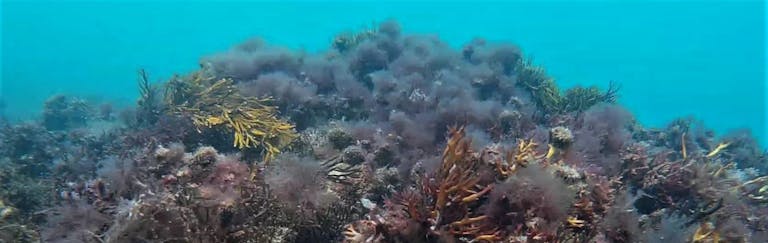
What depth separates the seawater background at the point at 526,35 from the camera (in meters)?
92.4

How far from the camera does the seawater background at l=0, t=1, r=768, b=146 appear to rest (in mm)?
92375

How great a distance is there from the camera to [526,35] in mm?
123938

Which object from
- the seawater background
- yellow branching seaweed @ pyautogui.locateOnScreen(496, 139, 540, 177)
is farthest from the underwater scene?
the seawater background

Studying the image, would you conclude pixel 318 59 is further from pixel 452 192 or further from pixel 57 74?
pixel 57 74

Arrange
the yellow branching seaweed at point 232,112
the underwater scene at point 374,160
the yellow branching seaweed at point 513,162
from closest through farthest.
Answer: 1. the underwater scene at point 374,160
2. the yellow branching seaweed at point 513,162
3. the yellow branching seaweed at point 232,112

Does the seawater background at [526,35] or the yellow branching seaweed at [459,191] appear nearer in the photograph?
the yellow branching seaweed at [459,191]

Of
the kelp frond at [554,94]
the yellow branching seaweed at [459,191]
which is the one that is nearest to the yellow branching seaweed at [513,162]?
the yellow branching seaweed at [459,191]

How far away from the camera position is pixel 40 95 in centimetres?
3594

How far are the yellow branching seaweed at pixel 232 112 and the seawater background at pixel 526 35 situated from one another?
231 feet

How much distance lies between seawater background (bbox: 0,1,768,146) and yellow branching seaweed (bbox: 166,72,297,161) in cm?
7039

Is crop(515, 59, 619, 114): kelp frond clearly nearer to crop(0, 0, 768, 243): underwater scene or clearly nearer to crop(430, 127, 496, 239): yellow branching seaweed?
crop(0, 0, 768, 243): underwater scene

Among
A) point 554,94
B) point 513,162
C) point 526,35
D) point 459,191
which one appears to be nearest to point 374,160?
point 513,162

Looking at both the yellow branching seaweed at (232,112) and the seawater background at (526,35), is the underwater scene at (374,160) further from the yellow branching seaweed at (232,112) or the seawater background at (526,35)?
the seawater background at (526,35)

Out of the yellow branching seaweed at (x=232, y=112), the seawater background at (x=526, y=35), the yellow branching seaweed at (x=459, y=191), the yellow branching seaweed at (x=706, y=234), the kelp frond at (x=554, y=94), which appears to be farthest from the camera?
the seawater background at (x=526, y=35)
